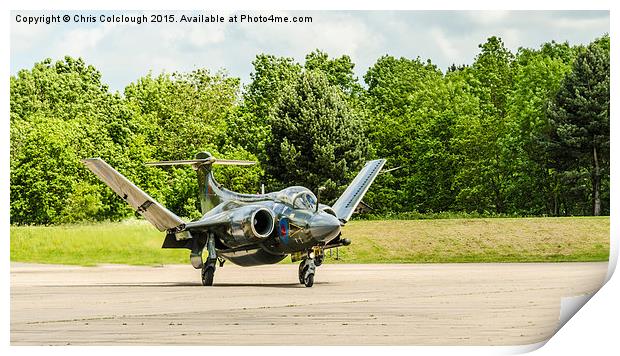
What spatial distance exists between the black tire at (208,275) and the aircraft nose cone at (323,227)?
14.9 ft

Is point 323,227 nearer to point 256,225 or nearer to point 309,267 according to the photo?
point 309,267

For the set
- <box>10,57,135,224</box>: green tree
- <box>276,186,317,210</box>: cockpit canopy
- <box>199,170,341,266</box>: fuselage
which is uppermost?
<box>10,57,135,224</box>: green tree

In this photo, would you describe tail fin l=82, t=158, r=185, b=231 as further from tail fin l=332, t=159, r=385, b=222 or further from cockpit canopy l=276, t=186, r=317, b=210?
tail fin l=332, t=159, r=385, b=222

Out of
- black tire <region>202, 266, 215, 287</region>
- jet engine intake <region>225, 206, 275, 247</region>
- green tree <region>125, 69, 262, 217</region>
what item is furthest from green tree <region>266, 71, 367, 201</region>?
jet engine intake <region>225, 206, 275, 247</region>

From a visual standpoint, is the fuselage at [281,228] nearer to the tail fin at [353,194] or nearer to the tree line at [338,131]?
the tail fin at [353,194]

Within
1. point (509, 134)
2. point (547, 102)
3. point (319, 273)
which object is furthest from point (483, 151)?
point (319, 273)

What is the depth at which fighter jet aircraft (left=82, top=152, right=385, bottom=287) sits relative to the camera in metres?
32.1

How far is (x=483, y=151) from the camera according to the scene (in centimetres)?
5119

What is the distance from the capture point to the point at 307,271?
111ft

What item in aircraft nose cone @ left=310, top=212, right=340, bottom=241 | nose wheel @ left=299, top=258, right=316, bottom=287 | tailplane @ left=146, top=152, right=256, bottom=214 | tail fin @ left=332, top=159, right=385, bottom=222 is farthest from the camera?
tailplane @ left=146, top=152, right=256, bottom=214

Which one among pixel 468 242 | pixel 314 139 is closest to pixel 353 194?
pixel 314 139

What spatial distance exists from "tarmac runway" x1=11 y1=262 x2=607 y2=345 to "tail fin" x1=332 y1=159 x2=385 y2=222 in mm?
2347

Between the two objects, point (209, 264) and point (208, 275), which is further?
point (208, 275)

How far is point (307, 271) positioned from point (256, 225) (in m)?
2.10
